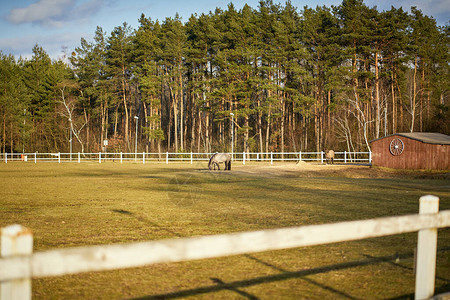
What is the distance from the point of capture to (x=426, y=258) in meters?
3.54

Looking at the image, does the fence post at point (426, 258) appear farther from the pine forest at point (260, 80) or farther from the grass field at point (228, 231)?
the pine forest at point (260, 80)

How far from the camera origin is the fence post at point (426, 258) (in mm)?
3512

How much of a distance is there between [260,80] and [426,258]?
172ft

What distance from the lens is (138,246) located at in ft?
7.79

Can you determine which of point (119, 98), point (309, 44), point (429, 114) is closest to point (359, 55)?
point (309, 44)

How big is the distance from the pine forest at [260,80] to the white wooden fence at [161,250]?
1717 inches

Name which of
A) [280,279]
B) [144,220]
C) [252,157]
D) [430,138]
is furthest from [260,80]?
[280,279]

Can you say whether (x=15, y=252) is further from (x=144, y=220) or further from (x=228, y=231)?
(x=144, y=220)

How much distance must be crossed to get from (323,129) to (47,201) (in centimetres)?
5020

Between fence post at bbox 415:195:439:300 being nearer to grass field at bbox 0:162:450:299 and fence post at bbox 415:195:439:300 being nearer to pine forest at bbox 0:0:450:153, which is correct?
grass field at bbox 0:162:450:299

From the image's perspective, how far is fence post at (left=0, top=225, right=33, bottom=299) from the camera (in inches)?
83.7

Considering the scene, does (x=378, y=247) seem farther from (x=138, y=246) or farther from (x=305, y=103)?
(x=305, y=103)

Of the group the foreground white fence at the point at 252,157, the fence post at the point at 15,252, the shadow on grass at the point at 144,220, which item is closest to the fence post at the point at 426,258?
the fence post at the point at 15,252

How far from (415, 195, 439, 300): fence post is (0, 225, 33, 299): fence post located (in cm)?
317
